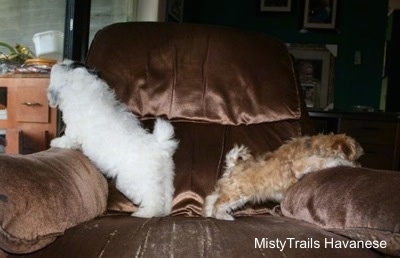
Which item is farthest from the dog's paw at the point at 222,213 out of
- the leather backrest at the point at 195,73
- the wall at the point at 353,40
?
the wall at the point at 353,40

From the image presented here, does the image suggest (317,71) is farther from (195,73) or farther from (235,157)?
(235,157)

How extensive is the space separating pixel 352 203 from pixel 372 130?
2081 millimetres

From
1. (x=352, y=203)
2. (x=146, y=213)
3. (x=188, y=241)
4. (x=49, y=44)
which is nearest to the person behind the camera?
(x=188, y=241)

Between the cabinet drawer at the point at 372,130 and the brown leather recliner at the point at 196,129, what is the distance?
146 cm

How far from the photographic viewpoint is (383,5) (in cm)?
347

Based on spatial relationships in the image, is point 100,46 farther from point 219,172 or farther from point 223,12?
point 223,12

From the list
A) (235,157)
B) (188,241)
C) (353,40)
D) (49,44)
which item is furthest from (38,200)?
(353,40)

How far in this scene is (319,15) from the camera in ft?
11.5

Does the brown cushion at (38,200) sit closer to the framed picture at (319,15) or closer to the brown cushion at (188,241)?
the brown cushion at (188,241)

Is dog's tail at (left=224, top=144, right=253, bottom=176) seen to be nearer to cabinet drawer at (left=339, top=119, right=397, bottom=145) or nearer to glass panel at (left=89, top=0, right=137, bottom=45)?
glass panel at (left=89, top=0, right=137, bottom=45)

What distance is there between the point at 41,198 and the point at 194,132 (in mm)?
772

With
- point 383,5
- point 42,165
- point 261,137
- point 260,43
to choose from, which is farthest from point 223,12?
point 42,165

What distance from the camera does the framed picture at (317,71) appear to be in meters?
3.45

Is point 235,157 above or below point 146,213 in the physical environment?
above
